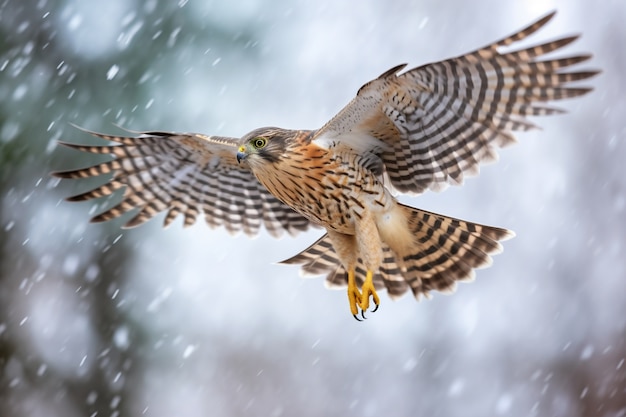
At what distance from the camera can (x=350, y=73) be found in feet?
26.9

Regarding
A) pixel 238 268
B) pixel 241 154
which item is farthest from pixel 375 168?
pixel 238 268

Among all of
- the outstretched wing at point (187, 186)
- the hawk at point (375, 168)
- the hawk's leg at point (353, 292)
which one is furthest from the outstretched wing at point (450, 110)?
the outstretched wing at point (187, 186)

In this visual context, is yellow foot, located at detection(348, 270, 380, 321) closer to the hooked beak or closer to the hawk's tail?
the hawk's tail

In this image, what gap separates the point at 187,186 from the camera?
377 centimetres

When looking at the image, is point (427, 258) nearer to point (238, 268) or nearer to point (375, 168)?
point (375, 168)

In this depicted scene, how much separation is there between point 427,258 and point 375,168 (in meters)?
0.46

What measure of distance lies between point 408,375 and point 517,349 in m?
0.87

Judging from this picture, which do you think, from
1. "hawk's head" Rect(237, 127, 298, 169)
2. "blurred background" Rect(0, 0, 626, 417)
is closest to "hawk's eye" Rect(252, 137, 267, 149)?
"hawk's head" Rect(237, 127, 298, 169)

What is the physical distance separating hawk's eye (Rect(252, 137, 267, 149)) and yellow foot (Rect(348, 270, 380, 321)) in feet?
1.98

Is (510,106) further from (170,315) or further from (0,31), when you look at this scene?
A: (0,31)

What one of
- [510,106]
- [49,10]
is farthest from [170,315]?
[510,106]

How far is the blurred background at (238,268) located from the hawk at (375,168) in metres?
2.09

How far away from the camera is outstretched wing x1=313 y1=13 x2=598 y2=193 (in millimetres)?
2738

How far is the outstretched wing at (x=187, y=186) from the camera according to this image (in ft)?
11.8
